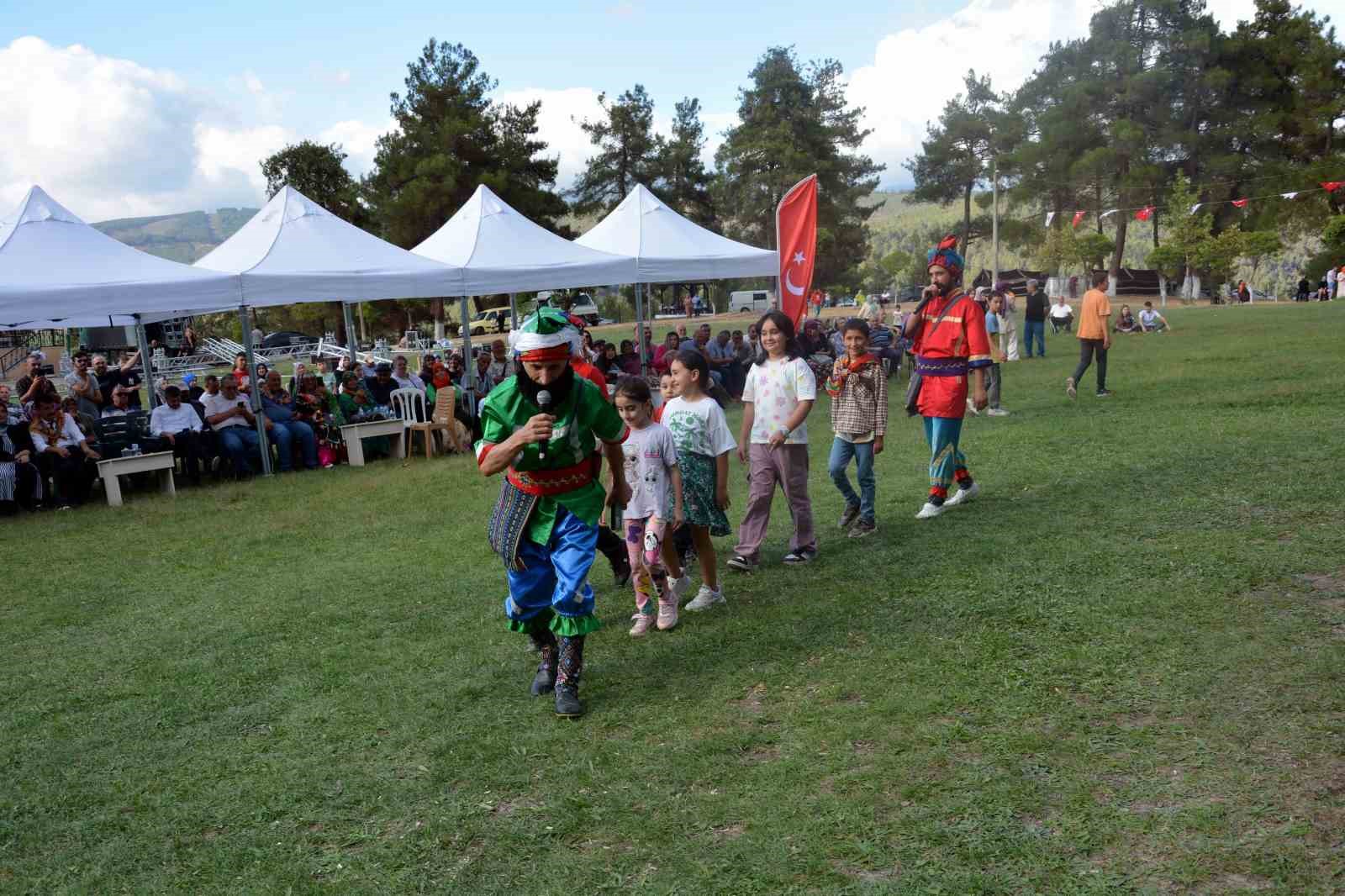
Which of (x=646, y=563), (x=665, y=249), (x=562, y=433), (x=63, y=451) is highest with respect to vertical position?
(x=665, y=249)

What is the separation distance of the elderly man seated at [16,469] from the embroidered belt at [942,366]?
949 cm

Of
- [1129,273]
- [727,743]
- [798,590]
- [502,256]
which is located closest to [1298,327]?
[502,256]

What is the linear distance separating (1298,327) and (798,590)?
2207 cm

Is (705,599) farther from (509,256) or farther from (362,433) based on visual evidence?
(509,256)

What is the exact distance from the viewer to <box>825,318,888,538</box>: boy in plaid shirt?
709 cm

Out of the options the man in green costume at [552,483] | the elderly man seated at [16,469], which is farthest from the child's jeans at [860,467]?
the elderly man seated at [16,469]

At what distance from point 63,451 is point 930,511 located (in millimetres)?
9373

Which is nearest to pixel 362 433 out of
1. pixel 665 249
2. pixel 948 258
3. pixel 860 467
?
pixel 665 249

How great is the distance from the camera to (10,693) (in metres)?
5.36

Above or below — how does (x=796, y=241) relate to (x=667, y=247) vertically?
below

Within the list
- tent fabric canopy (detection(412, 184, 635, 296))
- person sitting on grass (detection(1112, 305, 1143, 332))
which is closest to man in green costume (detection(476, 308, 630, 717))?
tent fabric canopy (detection(412, 184, 635, 296))

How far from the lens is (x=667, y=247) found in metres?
17.4

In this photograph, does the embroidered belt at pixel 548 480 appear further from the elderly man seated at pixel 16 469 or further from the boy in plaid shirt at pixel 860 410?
the elderly man seated at pixel 16 469

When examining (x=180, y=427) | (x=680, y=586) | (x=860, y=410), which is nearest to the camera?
(x=680, y=586)
